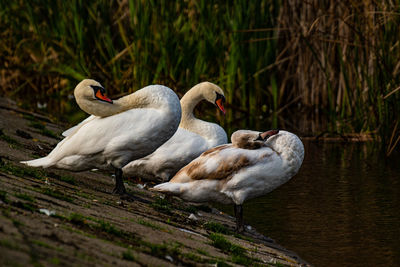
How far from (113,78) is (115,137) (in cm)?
825

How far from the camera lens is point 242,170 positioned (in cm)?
686

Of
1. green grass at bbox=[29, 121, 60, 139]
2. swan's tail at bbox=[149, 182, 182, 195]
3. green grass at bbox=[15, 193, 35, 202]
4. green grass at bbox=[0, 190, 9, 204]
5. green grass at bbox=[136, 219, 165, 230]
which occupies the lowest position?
green grass at bbox=[29, 121, 60, 139]

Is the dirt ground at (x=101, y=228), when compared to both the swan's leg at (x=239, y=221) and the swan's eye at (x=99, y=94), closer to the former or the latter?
the swan's leg at (x=239, y=221)

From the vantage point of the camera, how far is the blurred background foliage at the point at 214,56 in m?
12.6

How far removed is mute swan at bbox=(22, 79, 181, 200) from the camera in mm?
7098

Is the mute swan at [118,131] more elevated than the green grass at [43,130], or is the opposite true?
the mute swan at [118,131]

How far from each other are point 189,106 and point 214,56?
476 centimetres

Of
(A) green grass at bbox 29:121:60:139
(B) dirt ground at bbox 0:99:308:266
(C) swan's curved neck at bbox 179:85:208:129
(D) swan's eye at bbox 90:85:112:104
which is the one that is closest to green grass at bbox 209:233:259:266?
(B) dirt ground at bbox 0:99:308:266

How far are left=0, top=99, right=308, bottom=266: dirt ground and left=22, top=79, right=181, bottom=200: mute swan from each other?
0.78 ft

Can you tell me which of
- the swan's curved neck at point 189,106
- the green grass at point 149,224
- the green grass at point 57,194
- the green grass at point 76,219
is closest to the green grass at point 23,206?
the green grass at point 76,219

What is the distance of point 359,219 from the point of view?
7613 millimetres

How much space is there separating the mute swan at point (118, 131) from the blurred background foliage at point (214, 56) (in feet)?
15.4

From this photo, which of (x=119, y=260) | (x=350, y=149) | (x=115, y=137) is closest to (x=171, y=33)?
(x=350, y=149)

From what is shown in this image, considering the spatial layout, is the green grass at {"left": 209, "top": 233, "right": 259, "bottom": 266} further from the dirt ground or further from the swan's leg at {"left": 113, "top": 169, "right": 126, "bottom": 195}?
the swan's leg at {"left": 113, "top": 169, "right": 126, "bottom": 195}
